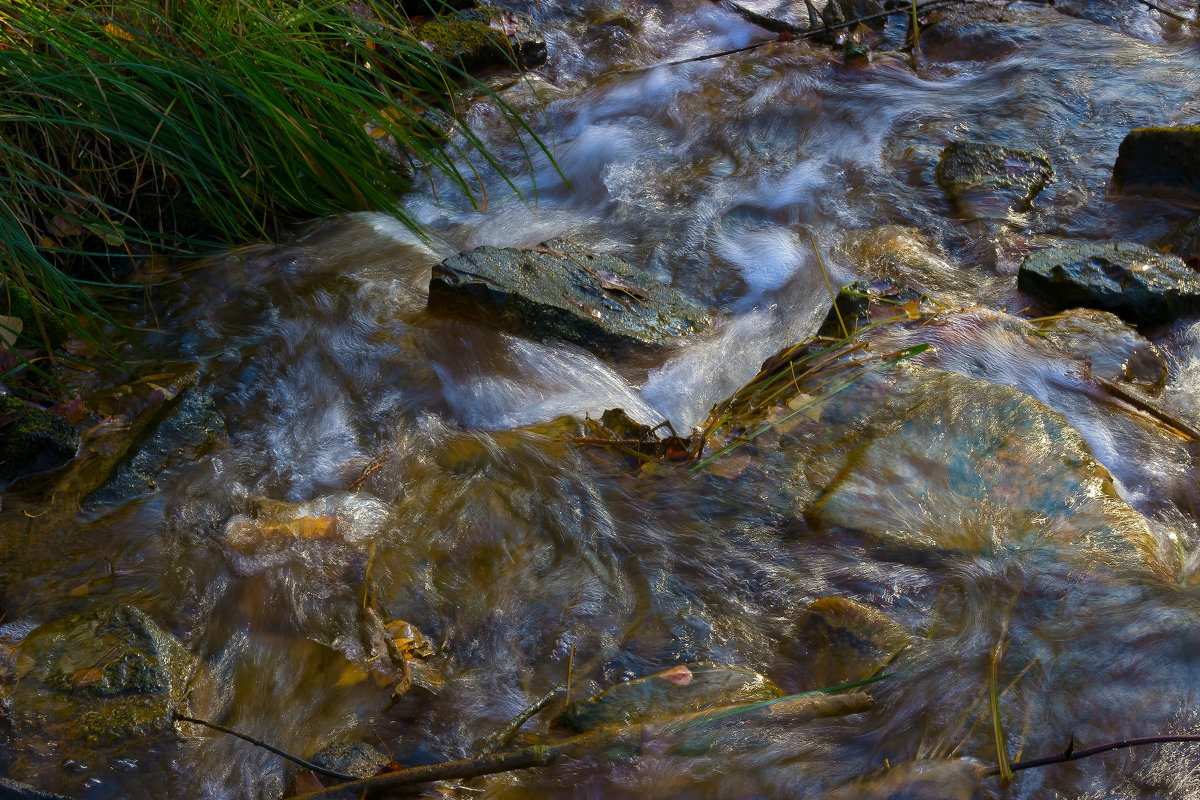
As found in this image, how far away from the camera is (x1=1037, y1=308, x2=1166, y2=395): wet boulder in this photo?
9.05ft

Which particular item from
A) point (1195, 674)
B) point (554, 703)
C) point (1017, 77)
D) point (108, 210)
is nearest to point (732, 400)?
point (554, 703)

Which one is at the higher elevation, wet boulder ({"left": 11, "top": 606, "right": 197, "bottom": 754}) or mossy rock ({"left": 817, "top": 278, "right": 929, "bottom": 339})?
mossy rock ({"left": 817, "top": 278, "right": 929, "bottom": 339})

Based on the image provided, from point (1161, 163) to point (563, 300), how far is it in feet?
8.08

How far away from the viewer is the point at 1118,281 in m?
2.99

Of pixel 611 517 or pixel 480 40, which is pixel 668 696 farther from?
pixel 480 40

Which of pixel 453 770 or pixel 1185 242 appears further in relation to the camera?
pixel 1185 242

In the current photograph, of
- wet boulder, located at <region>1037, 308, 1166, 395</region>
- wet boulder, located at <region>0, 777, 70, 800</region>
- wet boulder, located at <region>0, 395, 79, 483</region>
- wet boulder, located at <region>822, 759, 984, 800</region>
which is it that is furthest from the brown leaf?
wet boulder, located at <region>1037, 308, 1166, 395</region>

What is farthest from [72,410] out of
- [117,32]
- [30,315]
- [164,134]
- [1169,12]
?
[1169,12]

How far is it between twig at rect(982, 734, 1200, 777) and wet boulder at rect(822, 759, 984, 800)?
46mm

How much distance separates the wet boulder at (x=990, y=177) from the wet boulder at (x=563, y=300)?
1.27 m

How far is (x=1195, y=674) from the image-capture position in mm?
1798

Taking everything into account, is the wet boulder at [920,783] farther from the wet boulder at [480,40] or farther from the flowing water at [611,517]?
the wet boulder at [480,40]

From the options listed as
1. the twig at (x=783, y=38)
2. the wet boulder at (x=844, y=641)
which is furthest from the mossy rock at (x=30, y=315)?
the twig at (x=783, y=38)

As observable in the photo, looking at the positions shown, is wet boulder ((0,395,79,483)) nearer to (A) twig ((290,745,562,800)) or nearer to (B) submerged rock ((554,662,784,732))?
(A) twig ((290,745,562,800))
